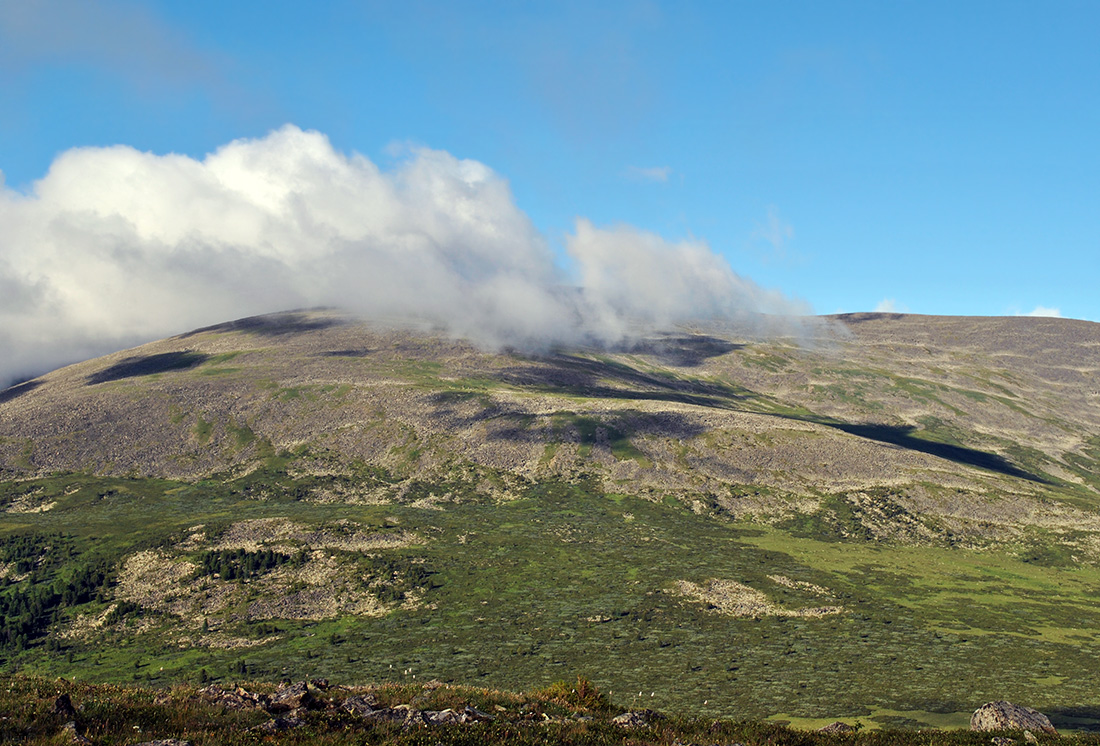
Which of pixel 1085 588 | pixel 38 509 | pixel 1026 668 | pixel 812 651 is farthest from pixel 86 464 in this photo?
pixel 1085 588

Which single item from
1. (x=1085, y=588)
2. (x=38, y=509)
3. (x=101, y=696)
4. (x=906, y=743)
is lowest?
(x=1085, y=588)

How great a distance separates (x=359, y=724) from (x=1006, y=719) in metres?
36.0

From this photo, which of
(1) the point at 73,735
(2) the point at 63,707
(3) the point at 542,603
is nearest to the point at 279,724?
(1) the point at 73,735

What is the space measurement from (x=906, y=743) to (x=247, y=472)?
20034cm

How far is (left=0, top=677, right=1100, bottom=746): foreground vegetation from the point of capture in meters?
23.0

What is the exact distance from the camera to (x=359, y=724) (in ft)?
85.0

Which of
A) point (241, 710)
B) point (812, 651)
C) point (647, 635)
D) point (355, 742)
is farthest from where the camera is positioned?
point (647, 635)

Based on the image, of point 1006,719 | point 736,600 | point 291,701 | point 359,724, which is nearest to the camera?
point 359,724

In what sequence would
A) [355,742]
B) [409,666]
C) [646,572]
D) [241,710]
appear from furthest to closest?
[646,572] < [409,666] < [241,710] < [355,742]

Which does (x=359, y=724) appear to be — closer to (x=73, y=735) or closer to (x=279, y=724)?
(x=279, y=724)

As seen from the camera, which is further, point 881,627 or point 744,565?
point 744,565

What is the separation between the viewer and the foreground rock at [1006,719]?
122ft

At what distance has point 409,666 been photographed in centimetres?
9044

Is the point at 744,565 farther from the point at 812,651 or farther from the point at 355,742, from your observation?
the point at 355,742
